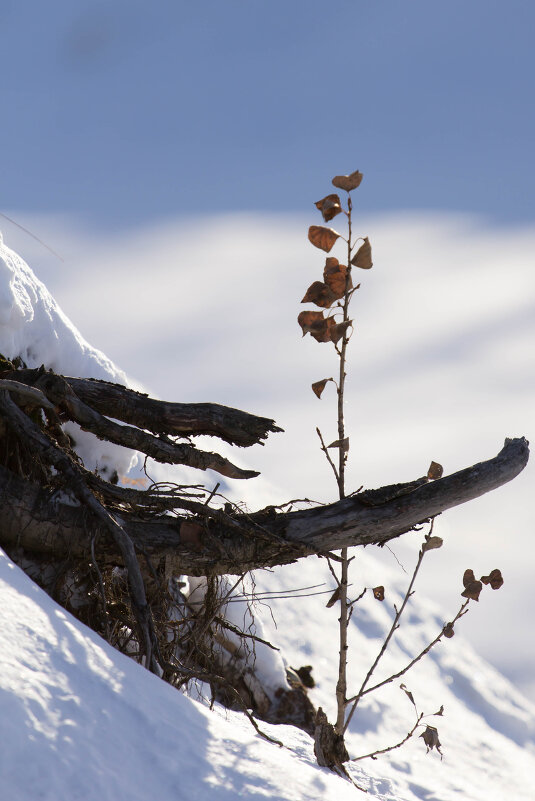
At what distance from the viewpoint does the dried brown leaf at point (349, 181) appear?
345 cm

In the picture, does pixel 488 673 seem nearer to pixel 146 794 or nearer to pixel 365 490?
pixel 365 490

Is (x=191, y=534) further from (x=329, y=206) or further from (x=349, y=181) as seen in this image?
(x=349, y=181)

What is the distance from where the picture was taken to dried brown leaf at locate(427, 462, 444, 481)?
10.6ft

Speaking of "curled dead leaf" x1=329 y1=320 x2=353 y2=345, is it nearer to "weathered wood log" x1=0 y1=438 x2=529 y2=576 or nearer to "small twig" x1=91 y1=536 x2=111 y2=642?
"weathered wood log" x1=0 y1=438 x2=529 y2=576

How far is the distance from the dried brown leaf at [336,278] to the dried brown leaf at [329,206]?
21cm

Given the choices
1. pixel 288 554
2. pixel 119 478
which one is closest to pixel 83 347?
pixel 119 478

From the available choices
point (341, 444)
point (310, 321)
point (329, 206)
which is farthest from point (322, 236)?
point (341, 444)

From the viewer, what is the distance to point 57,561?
317 cm

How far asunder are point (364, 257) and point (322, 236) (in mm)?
221

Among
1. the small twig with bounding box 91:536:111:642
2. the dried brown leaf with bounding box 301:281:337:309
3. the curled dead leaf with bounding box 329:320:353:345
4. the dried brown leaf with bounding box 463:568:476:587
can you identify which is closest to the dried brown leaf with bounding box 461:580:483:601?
the dried brown leaf with bounding box 463:568:476:587

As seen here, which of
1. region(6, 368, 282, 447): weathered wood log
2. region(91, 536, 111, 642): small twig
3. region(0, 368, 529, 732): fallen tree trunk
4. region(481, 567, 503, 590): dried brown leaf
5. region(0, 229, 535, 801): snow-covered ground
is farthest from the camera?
region(481, 567, 503, 590): dried brown leaf

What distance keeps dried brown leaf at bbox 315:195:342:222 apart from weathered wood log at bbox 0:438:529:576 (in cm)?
131

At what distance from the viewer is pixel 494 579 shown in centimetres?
362

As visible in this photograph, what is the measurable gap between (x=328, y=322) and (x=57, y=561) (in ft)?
A: 5.28
